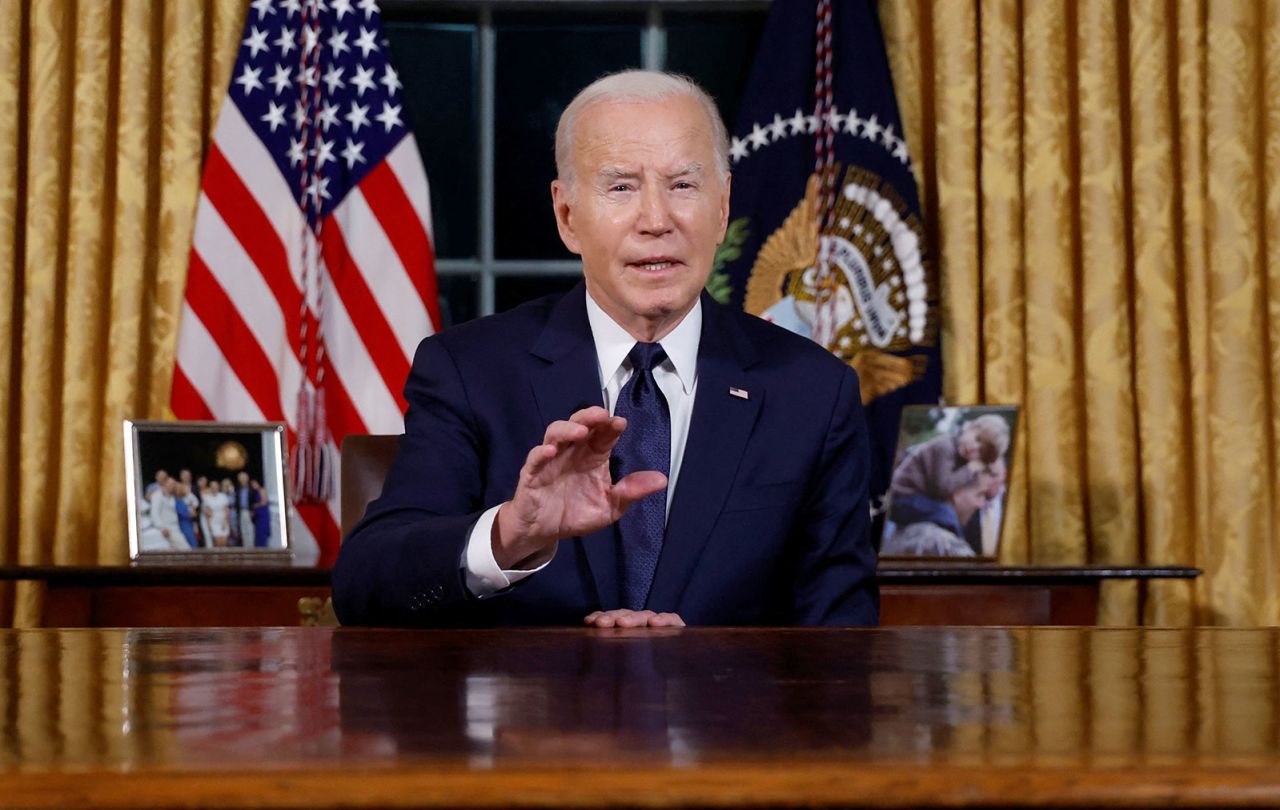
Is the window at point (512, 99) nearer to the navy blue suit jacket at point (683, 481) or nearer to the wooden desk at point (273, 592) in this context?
the wooden desk at point (273, 592)

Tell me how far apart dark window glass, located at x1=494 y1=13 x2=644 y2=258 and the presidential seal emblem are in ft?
2.29

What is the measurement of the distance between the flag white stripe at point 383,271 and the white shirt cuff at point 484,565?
74.3 inches

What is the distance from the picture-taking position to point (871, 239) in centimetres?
339

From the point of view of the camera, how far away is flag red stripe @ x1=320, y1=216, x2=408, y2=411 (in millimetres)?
3420

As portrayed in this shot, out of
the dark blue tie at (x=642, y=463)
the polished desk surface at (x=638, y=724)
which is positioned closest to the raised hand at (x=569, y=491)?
the polished desk surface at (x=638, y=724)

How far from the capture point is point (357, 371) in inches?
135

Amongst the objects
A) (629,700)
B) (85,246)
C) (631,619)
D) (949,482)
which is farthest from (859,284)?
(629,700)

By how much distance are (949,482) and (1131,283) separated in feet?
2.38

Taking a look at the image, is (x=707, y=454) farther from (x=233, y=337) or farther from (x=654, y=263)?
(x=233, y=337)

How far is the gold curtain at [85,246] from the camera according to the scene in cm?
334

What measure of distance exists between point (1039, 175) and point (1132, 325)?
1.34ft

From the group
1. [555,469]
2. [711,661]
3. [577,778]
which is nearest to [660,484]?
[555,469]

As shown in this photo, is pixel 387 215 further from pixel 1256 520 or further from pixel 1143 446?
pixel 1256 520

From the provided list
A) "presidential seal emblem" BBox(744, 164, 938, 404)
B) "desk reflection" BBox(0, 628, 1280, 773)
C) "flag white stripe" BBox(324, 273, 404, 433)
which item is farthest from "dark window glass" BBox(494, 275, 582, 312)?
"desk reflection" BBox(0, 628, 1280, 773)
